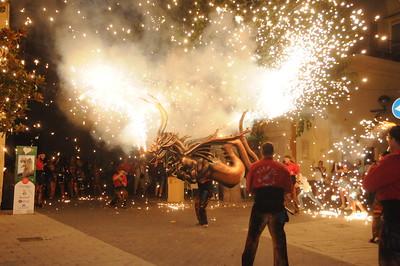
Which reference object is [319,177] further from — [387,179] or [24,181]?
[387,179]

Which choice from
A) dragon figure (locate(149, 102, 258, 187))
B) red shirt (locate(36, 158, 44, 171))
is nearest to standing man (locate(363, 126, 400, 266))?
dragon figure (locate(149, 102, 258, 187))

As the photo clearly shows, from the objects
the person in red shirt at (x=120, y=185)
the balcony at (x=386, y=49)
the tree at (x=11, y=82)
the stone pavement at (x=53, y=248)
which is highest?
the balcony at (x=386, y=49)

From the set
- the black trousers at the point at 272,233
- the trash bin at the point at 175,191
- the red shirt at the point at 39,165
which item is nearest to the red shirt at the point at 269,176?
the black trousers at the point at 272,233

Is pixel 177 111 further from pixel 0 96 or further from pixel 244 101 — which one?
pixel 0 96

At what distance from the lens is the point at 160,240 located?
29.3ft

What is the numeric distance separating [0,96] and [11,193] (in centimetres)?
672

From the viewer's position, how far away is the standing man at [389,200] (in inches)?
181

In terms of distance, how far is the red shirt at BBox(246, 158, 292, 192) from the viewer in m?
5.96

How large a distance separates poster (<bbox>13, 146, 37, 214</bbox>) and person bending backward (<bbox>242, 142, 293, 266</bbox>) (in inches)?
332

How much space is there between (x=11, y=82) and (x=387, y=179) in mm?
5920

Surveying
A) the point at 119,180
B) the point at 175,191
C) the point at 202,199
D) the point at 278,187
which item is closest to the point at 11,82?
the point at 278,187

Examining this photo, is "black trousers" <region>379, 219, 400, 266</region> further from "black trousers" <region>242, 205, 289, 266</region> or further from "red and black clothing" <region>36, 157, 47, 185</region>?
"red and black clothing" <region>36, 157, 47, 185</region>

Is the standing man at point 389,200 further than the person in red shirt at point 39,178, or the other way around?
the person in red shirt at point 39,178

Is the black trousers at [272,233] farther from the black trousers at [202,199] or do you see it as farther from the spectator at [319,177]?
the spectator at [319,177]
